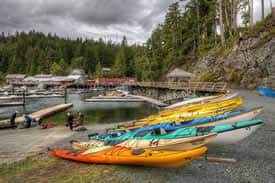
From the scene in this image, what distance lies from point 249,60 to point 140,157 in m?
26.6

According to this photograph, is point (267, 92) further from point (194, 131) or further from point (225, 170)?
point (194, 131)

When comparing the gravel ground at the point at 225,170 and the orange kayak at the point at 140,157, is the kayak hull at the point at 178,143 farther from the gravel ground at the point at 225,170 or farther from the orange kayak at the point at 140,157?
the gravel ground at the point at 225,170

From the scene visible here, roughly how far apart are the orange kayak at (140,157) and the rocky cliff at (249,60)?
22.0m

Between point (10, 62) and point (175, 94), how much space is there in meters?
115

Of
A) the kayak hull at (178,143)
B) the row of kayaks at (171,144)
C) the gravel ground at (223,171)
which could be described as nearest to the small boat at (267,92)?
the gravel ground at (223,171)

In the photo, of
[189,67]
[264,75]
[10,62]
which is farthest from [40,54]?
[264,75]

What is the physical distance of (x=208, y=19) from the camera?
40094 millimetres

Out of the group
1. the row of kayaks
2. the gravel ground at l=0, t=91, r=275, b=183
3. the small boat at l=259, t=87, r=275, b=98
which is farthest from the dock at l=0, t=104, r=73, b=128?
the small boat at l=259, t=87, r=275, b=98

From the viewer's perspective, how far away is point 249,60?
1022 inches

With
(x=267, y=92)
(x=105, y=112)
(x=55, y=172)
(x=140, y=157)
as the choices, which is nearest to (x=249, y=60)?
(x=267, y=92)

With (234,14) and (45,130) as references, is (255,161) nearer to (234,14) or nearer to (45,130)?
(45,130)

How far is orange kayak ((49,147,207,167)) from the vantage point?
5.50 metres

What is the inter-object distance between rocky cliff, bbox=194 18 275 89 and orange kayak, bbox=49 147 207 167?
22012mm

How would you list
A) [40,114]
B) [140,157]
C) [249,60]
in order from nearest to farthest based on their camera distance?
[140,157]
[40,114]
[249,60]
